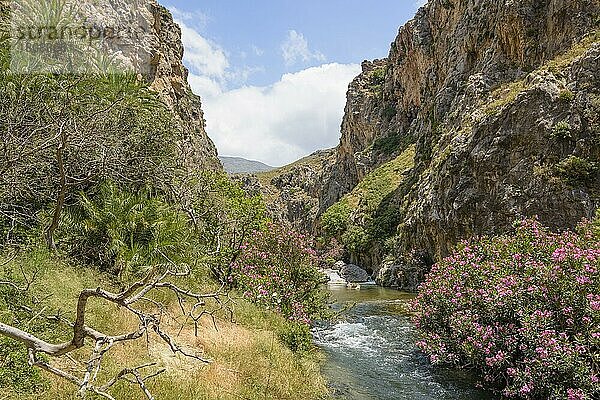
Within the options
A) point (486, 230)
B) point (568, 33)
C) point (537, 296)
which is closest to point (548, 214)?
point (486, 230)

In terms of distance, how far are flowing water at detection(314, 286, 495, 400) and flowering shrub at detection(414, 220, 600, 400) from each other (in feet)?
1.90

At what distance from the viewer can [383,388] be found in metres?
10.8

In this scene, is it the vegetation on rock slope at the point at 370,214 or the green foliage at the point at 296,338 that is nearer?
the green foliage at the point at 296,338

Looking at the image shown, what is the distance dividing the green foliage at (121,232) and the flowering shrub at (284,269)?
228 centimetres

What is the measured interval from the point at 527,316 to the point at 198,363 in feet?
20.8

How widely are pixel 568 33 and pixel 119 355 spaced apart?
30.7m

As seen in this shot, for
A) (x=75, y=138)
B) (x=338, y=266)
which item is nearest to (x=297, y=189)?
(x=338, y=266)

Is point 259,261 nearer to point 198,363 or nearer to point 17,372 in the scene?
point 198,363

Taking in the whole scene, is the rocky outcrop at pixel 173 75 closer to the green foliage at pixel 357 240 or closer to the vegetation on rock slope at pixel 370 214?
the green foliage at pixel 357 240

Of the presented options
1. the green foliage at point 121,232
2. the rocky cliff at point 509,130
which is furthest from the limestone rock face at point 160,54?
the rocky cliff at point 509,130

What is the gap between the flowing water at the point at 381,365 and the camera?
34.4 feet

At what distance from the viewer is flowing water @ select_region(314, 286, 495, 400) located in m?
10.5

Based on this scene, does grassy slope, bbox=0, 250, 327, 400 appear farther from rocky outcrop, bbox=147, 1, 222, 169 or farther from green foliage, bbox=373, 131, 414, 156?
green foliage, bbox=373, 131, 414, 156

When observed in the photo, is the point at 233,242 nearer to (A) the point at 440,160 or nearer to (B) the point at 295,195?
(A) the point at 440,160
